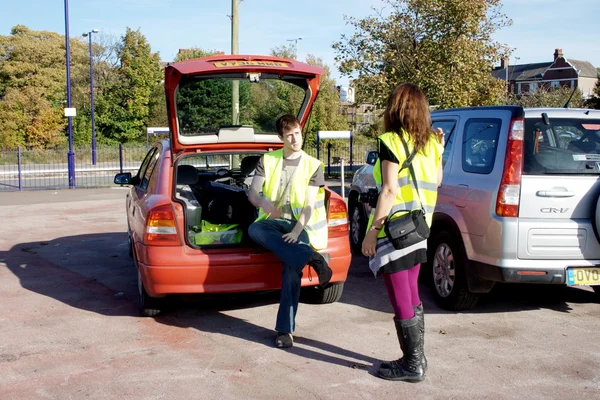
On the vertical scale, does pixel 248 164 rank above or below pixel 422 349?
above

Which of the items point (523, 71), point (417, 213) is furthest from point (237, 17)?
point (523, 71)

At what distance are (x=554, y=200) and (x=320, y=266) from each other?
201cm

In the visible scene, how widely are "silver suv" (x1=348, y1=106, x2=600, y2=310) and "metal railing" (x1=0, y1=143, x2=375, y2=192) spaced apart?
17046mm

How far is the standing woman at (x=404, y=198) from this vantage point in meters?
4.33

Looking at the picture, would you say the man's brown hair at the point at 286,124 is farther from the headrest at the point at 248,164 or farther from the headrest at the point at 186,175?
the headrest at the point at 248,164

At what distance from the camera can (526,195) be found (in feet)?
17.9

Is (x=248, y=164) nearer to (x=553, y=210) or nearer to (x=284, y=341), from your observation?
(x=284, y=341)

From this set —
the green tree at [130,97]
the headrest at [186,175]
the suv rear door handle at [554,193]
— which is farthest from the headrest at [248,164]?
the green tree at [130,97]

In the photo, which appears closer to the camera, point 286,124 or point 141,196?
point 286,124

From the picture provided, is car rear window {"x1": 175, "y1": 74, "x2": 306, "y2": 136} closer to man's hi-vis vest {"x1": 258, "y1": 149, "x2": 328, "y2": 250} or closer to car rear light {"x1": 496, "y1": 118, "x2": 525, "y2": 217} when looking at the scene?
man's hi-vis vest {"x1": 258, "y1": 149, "x2": 328, "y2": 250}

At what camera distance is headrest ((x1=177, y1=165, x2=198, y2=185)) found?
6.38 m

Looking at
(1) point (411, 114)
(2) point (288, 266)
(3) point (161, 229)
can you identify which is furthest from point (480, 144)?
(3) point (161, 229)

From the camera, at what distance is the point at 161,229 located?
5605 millimetres

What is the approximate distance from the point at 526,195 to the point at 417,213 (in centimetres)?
150
